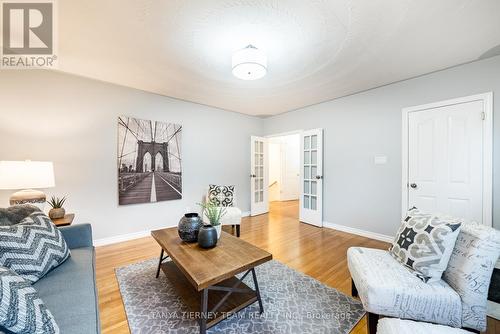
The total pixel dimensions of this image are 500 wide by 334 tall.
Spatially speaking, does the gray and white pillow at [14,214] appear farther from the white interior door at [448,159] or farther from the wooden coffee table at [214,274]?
the white interior door at [448,159]

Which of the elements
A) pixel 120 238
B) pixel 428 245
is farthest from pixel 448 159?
pixel 120 238

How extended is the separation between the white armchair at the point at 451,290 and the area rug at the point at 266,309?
1.21 feet

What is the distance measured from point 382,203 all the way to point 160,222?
142 inches

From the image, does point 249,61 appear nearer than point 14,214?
No

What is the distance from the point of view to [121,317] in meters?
1.57

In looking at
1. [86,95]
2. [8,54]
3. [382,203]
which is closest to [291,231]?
[382,203]

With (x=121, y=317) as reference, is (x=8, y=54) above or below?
above

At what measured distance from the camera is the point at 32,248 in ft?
4.23

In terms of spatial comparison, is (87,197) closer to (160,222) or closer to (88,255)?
(160,222)

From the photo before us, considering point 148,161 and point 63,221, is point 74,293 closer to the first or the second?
point 63,221

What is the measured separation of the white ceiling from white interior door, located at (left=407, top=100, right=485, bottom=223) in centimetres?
62

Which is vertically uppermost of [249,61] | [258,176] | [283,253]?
[249,61]

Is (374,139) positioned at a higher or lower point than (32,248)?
higher

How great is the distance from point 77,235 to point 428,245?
9.15ft
